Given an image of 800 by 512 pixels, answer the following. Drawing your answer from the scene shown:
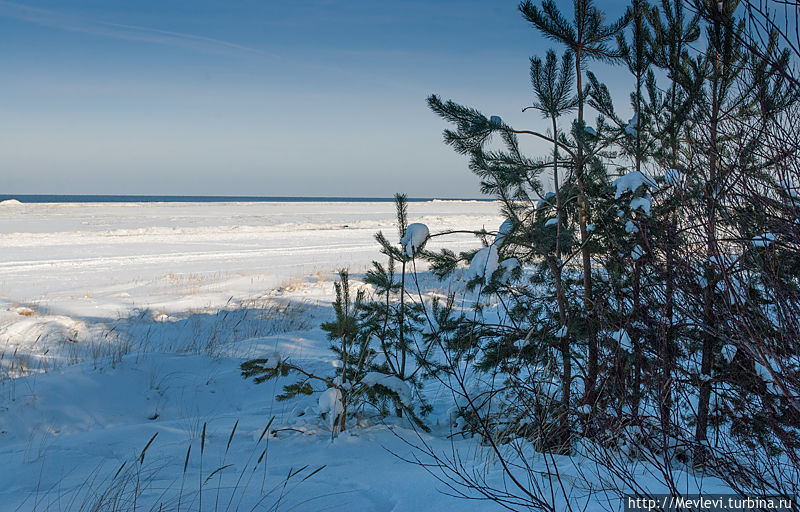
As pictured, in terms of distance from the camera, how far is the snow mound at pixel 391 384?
12.0 ft

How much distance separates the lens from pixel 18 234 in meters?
19.6

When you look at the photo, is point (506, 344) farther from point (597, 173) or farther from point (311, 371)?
point (311, 371)

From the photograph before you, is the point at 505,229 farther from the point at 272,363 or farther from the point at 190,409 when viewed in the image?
the point at 190,409

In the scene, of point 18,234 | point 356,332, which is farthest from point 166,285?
point 18,234

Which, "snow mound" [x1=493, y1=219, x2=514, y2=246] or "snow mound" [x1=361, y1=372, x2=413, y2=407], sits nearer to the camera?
"snow mound" [x1=493, y1=219, x2=514, y2=246]

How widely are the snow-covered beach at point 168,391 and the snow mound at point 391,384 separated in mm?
337

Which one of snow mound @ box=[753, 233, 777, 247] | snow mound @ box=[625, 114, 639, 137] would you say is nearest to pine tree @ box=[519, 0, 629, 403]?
snow mound @ box=[625, 114, 639, 137]

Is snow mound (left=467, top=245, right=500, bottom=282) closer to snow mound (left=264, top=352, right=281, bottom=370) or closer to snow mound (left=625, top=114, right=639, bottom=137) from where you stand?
snow mound (left=625, top=114, right=639, bottom=137)

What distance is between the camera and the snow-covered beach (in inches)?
116

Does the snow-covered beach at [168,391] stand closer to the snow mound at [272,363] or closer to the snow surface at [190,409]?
the snow surface at [190,409]

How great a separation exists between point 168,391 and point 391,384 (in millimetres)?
2435

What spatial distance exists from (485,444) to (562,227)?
155 cm

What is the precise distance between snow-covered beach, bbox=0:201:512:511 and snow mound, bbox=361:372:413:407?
0.34m

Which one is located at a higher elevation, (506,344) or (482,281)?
(482,281)
